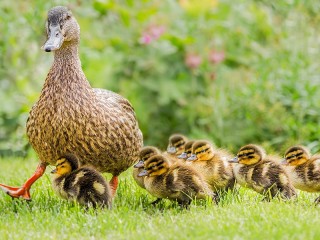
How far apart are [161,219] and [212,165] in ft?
2.63

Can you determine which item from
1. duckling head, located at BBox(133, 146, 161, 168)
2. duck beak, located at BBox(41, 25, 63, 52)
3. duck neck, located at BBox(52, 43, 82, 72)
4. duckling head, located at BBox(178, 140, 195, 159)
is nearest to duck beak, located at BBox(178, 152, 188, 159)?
duckling head, located at BBox(178, 140, 195, 159)

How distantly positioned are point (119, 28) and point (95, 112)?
4119mm

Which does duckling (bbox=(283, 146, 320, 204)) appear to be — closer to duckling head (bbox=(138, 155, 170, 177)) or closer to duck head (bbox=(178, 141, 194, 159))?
duck head (bbox=(178, 141, 194, 159))

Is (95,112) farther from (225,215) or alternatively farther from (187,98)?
(187,98)

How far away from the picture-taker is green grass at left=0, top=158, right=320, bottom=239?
14.0ft

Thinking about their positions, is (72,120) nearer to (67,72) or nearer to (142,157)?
(67,72)

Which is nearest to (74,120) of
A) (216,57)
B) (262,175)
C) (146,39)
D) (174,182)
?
(174,182)

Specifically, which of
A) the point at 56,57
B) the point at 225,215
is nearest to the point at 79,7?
the point at 56,57

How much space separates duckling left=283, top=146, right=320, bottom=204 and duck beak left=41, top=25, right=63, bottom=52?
1.75 m

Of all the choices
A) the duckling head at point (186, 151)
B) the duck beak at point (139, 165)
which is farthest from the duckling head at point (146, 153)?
the duckling head at point (186, 151)

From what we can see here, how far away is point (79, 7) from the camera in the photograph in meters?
9.02

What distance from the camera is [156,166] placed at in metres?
5.13

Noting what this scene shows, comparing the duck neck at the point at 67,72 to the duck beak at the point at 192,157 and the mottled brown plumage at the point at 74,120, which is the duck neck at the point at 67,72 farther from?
the duck beak at the point at 192,157

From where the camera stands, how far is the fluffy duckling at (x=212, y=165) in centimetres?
532
